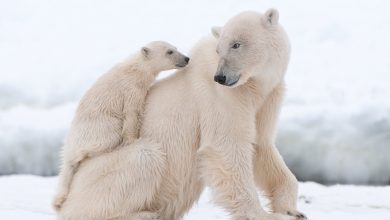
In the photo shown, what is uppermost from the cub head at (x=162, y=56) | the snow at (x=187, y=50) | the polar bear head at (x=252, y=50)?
the polar bear head at (x=252, y=50)

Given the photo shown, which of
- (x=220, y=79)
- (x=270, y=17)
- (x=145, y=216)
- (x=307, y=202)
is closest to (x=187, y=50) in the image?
(x=307, y=202)

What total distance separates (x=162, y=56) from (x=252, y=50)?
3.61ft

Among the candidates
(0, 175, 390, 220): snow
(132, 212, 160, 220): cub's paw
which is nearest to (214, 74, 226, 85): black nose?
(132, 212, 160, 220): cub's paw

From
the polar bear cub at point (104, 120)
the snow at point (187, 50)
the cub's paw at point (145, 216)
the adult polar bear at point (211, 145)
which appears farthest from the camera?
the snow at point (187, 50)

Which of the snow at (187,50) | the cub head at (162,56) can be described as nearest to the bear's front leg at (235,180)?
the cub head at (162,56)

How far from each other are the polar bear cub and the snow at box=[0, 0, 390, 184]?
9.70 feet

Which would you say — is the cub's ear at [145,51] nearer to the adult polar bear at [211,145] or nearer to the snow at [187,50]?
the adult polar bear at [211,145]

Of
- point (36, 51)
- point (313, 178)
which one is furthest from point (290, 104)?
point (36, 51)

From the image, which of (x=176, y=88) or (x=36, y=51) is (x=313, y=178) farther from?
(x=36, y=51)

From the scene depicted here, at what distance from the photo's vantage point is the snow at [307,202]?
5.81 metres

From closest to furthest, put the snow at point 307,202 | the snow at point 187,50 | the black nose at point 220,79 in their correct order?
the black nose at point 220,79 → the snow at point 307,202 → the snow at point 187,50

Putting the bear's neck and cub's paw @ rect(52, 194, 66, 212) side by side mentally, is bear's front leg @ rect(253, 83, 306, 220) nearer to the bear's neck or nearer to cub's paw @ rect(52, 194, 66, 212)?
the bear's neck

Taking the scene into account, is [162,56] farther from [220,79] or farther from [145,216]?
[145,216]

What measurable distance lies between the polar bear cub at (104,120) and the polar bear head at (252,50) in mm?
652
